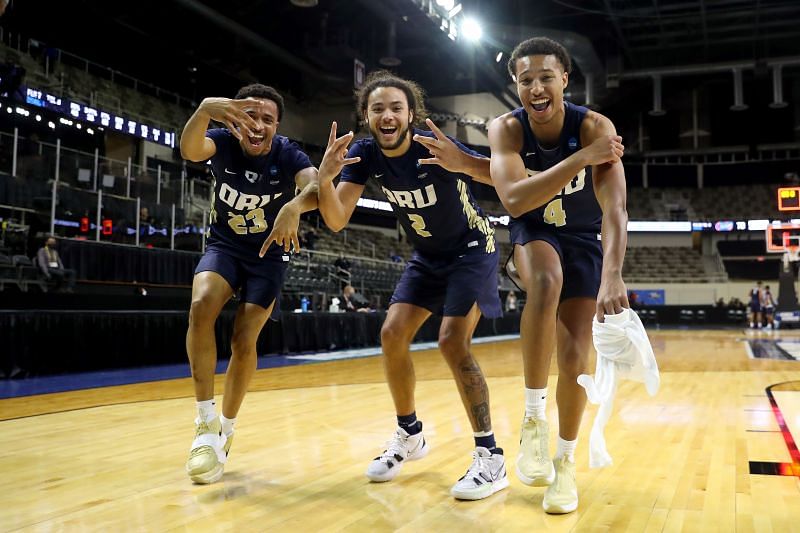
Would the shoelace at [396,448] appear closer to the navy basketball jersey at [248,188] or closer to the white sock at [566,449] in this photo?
the white sock at [566,449]

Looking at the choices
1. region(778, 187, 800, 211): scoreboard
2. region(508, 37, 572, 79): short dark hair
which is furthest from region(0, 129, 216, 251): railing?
region(778, 187, 800, 211): scoreboard

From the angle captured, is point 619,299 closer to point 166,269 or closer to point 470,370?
point 470,370

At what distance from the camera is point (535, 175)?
248 centimetres

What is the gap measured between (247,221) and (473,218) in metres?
1.20

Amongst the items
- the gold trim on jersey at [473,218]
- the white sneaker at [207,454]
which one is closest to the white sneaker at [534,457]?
the gold trim on jersey at [473,218]

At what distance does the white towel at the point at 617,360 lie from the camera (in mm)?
2184

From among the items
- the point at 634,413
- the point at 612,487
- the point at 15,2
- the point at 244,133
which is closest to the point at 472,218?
the point at 244,133

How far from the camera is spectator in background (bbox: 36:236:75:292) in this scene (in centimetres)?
879

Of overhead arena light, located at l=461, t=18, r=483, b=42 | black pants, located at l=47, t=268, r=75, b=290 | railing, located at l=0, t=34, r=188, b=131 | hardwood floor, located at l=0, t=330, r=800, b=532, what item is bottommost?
hardwood floor, located at l=0, t=330, r=800, b=532

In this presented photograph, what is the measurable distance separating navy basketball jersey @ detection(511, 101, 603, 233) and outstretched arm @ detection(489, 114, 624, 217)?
0.58 ft

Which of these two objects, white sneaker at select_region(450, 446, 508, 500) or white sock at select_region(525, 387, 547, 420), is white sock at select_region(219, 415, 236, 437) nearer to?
white sneaker at select_region(450, 446, 508, 500)

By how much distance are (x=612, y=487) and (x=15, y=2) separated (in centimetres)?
1885

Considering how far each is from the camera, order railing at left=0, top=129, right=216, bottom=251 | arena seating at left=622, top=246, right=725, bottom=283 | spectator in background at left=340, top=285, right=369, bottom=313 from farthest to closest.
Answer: arena seating at left=622, top=246, right=725, bottom=283 → spectator in background at left=340, top=285, right=369, bottom=313 → railing at left=0, top=129, right=216, bottom=251

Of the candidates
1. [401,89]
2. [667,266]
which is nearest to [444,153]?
[401,89]
